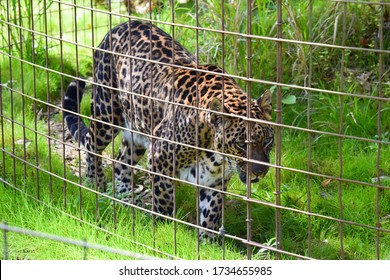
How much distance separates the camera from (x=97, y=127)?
6.55 m

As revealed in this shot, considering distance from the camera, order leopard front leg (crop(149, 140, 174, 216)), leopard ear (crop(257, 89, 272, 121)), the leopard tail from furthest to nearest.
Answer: the leopard tail
leopard front leg (crop(149, 140, 174, 216))
leopard ear (crop(257, 89, 272, 121))

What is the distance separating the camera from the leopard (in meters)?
5.27

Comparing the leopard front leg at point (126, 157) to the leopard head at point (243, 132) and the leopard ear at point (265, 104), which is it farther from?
the leopard ear at point (265, 104)

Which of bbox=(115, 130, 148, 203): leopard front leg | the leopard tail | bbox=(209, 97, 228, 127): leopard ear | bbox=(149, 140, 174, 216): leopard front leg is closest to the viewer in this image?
bbox=(209, 97, 228, 127): leopard ear

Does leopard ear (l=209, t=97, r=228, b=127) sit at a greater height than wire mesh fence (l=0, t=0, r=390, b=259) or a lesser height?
greater

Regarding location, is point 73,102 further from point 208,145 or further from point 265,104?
point 265,104

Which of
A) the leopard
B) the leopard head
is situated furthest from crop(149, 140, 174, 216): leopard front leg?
the leopard head

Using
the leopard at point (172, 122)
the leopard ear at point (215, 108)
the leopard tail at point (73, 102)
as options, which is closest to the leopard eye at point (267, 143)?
the leopard at point (172, 122)

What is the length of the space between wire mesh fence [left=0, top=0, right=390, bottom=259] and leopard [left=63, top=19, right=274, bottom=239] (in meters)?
0.01

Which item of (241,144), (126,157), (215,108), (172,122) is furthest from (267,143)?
(126,157)

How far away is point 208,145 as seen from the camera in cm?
562

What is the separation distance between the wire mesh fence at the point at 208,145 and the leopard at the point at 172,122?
11mm

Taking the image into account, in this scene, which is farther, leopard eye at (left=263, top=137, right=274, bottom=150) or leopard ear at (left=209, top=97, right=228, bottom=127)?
leopard eye at (left=263, top=137, right=274, bottom=150)

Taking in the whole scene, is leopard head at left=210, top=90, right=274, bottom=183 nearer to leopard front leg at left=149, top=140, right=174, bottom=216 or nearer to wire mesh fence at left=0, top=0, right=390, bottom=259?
wire mesh fence at left=0, top=0, right=390, bottom=259
